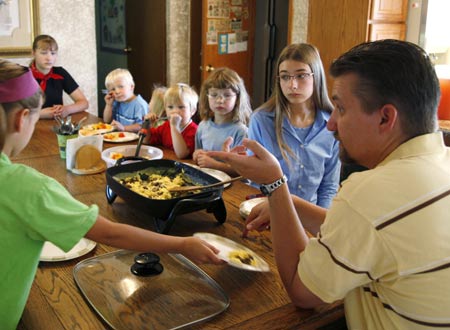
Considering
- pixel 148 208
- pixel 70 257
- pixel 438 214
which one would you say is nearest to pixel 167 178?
pixel 148 208

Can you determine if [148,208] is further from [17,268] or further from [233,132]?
[233,132]

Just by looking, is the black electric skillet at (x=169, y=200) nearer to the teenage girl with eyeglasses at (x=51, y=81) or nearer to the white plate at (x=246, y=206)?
the white plate at (x=246, y=206)

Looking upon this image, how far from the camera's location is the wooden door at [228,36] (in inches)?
189

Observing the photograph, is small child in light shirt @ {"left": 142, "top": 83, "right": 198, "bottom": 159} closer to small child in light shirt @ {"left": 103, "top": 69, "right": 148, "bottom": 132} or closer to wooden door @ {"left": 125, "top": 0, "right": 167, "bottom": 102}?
small child in light shirt @ {"left": 103, "top": 69, "right": 148, "bottom": 132}

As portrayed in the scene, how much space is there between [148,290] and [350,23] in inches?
128

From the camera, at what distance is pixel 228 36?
5.00 meters

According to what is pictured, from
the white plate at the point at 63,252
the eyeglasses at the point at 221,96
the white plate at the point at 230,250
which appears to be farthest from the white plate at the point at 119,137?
the white plate at the point at 230,250

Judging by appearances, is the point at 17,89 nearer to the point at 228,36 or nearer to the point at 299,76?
the point at 299,76

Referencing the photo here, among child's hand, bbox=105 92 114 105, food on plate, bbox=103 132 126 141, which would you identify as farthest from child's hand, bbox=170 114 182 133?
child's hand, bbox=105 92 114 105

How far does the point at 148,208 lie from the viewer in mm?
1466

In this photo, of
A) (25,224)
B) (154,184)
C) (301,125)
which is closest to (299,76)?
(301,125)

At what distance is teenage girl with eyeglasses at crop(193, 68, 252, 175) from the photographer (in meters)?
2.52

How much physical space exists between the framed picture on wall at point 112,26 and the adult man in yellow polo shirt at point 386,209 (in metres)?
5.51

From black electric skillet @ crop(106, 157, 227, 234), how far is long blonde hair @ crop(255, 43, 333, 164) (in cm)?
62
